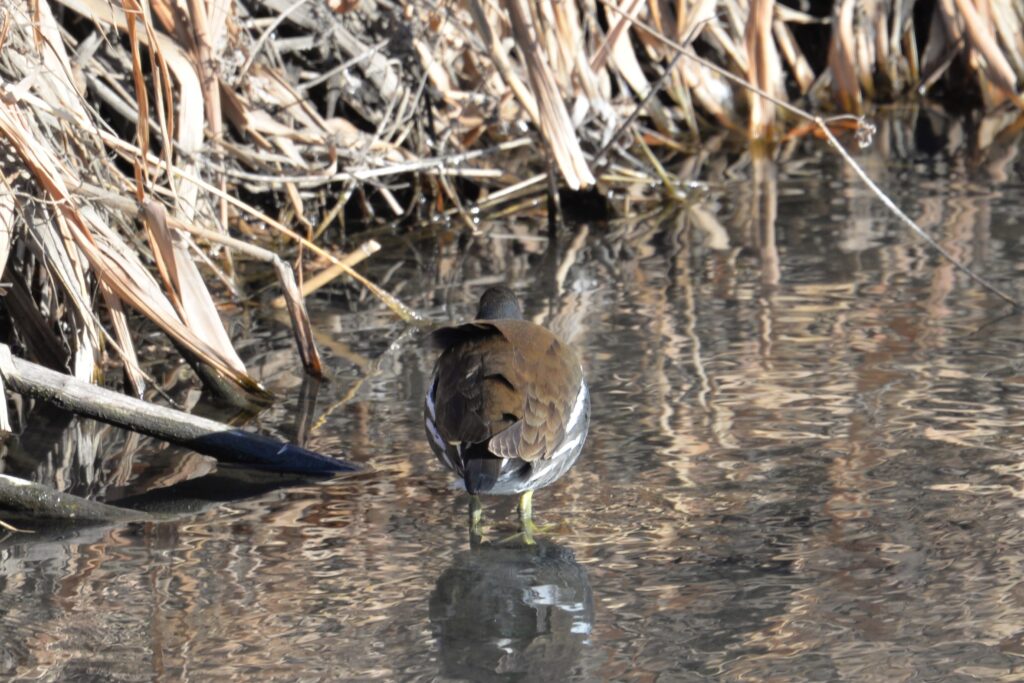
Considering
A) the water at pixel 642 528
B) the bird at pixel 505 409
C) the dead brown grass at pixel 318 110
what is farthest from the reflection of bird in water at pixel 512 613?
the dead brown grass at pixel 318 110

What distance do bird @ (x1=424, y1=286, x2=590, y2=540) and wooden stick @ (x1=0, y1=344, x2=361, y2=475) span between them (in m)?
0.46

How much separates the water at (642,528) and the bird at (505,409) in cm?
19

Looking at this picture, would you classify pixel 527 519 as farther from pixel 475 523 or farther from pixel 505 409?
Answer: pixel 505 409

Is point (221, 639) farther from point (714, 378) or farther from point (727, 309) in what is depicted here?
point (727, 309)

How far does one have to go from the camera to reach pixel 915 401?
3803mm

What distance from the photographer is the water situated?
2576 millimetres

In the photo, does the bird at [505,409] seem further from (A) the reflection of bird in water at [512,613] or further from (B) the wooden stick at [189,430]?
(B) the wooden stick at [189,430]

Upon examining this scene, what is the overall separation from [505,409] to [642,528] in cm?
43

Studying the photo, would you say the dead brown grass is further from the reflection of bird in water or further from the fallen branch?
the reflection of bird in water

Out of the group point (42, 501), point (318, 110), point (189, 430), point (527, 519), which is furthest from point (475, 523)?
point (318, 110)

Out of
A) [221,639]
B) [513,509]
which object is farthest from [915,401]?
[221,639]

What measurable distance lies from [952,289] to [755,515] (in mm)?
2000

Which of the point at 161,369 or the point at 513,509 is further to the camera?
Answer: the point at 161,369

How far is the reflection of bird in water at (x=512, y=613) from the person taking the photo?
2.54m
